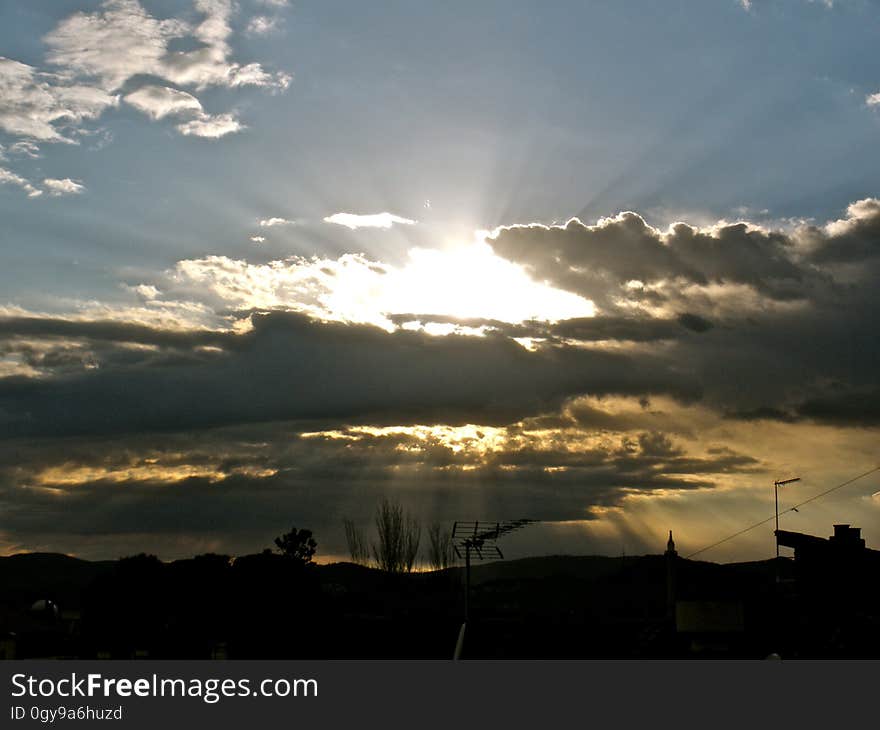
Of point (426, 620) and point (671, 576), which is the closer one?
point (671, 576)

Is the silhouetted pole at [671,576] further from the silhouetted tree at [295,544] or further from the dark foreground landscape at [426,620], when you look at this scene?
the silhouetted tree at [295,544]

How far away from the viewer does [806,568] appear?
8581 centimetres

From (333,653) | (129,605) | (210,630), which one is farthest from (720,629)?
(129,605)

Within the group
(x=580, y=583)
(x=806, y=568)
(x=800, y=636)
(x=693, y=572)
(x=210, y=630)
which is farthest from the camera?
(x=580, y=583)

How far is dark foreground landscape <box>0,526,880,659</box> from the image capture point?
67188 millimetres

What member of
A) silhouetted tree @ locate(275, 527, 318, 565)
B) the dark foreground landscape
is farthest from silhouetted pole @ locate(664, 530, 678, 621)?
silhouetted tree @ locate(275, 527, 318, 565)

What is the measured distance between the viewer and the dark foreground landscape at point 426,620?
220 ft

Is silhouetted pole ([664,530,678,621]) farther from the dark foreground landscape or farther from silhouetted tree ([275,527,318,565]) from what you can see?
silhouetted tree ([275,527,318,565])

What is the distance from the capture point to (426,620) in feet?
281

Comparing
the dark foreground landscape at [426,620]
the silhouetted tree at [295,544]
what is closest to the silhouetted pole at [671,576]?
the dark foreground landscape at [426,620]

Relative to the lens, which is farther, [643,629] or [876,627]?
[643,629]
